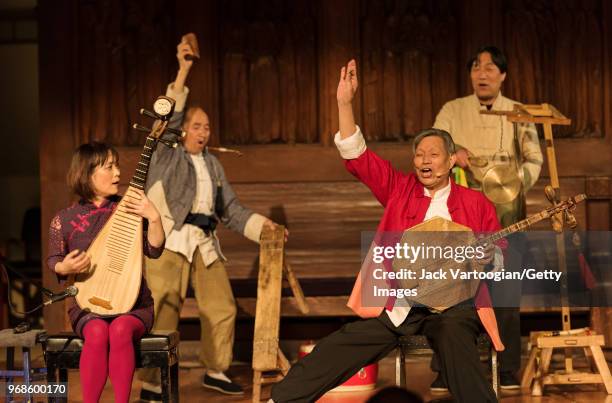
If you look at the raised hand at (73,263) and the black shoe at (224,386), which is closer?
the raised hand at (73,263)

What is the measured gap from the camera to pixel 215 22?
736 centimetres

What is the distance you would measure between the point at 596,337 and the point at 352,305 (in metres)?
1.56

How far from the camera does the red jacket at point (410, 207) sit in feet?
16.5

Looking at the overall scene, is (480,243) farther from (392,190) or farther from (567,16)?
A: (567,16)

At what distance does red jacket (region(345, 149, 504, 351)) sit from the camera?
16.5 feet

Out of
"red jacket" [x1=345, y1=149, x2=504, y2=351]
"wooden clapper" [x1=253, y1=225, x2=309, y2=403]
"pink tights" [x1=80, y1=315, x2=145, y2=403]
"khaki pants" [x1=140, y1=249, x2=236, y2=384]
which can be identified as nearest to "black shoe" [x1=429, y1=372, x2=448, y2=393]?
"wooden clapper" [x1=253, y1=225, x2=309, y2=403]

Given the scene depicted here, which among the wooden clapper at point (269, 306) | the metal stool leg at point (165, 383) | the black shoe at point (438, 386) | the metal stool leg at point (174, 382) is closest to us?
the metal stool leg at point (165, 383)

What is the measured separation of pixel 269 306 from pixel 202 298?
44 centimetres

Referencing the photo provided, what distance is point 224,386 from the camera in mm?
6098

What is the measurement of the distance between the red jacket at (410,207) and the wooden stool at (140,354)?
2.97 feet

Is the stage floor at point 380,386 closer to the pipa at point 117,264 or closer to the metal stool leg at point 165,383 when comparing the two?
the metal stool leg at point 165,383

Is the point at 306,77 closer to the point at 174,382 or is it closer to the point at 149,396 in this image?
the point at 149,396

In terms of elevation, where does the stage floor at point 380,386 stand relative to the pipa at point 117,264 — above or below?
below

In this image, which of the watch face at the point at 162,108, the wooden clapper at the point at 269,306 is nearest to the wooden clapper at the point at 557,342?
the wooden clapper at the point at 269,306
